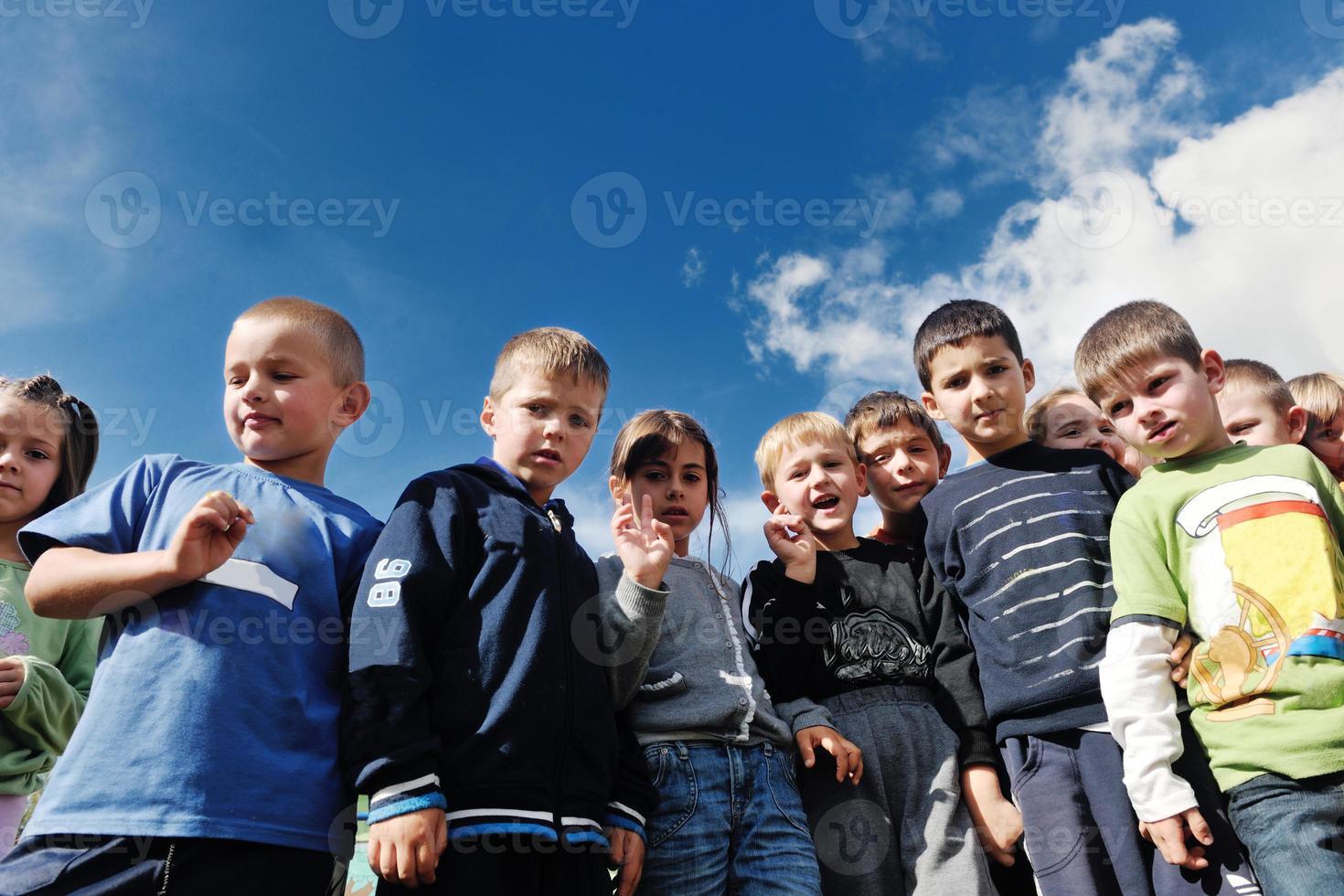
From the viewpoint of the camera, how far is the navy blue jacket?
2229 mm

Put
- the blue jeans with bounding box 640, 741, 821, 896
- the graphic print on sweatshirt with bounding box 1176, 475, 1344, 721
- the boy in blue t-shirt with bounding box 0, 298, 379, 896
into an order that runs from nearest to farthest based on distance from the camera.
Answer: the boy in blue t-shirt with bounding box 0, 298, 379, 896 < the graphic print on sweatshirt with bounding box 1176, 475, 1344, 721 < the blue jeans with bounding box 640, 741, 821, 896

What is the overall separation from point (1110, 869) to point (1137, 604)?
834 millimetres

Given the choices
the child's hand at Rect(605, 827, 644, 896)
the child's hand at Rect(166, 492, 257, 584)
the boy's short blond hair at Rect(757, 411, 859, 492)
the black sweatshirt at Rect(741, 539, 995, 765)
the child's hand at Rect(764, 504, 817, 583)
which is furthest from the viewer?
the boy's short blond hair at Rect(757, 411, 859, 492)

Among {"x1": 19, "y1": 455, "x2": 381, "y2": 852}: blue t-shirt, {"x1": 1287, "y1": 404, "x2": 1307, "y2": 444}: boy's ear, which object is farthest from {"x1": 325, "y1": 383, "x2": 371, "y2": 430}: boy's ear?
{"x1": 1287, "y1": 404, "x2": 1307, "y2": 444}: boy's ear

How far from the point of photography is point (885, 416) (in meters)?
4.02

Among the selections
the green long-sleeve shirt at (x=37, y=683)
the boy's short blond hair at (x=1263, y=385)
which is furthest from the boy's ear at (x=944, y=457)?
the green long-sleeve shirt at (x=37, y=683)

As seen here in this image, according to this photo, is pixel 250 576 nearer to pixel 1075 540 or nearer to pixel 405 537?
pixel 405 537

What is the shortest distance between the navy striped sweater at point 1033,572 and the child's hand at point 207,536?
8.18 ft

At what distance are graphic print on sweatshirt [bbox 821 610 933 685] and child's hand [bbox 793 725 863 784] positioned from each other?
0.28 meters

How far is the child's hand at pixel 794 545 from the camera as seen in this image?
3.38 metres

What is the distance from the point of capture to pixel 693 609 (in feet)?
10.7

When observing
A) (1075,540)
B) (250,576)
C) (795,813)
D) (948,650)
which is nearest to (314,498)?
(250,576)

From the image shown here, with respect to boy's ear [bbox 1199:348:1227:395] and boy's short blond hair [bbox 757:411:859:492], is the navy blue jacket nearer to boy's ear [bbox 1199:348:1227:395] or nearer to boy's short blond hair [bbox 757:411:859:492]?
boy's short blond hair [bbox 757:411:859:492]

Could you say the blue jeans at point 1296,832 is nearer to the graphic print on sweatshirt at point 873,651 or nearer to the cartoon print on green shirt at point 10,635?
the graphic print on sweatshirt at point 873,651
